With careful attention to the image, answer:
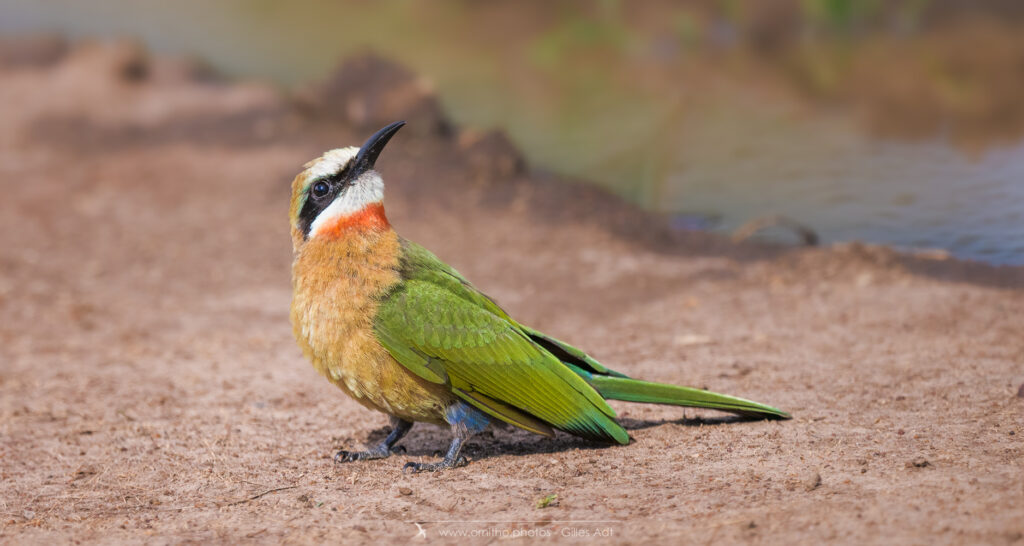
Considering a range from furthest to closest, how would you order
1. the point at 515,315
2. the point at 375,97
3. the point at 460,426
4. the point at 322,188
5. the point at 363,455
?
the point at 375,97 < the point at 515,315 < the point at 322,188 < the point at 363,455 < the point at 460,426

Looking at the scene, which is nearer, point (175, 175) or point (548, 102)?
point (175, 175)

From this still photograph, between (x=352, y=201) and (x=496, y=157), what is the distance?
20.7 feet

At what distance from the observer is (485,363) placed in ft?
15.1

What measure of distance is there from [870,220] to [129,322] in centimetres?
639

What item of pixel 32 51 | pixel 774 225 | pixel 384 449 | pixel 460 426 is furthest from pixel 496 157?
pixel 32 51

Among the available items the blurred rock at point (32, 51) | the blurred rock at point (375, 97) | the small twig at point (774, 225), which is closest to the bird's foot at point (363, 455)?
the small twig at point (774, 225)

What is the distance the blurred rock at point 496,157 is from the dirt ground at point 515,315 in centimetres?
3

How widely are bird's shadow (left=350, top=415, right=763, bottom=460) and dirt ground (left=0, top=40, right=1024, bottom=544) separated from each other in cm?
2

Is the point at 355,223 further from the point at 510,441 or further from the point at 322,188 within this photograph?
the point at 510,441

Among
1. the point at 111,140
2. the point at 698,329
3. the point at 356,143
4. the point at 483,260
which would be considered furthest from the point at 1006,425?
the point at 111,140

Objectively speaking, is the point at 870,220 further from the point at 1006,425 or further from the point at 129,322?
the point at 129,322

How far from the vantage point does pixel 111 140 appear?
13.7 metres

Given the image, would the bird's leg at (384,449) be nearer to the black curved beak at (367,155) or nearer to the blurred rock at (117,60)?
the black curved beak at (367,155)

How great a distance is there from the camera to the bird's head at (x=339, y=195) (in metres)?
4.82
